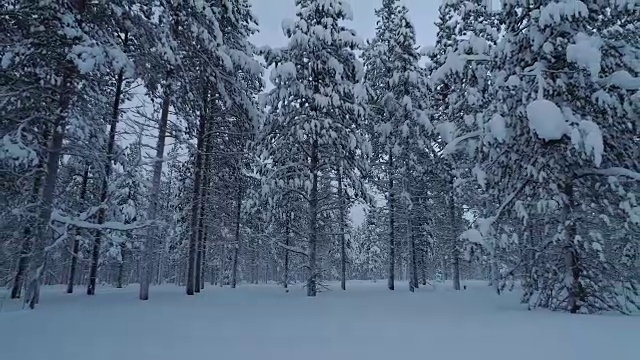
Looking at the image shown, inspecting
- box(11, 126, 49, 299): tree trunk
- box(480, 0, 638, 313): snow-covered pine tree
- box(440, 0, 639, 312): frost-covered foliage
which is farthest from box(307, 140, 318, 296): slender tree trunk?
box(11, 126, 49, 299): tree trunk

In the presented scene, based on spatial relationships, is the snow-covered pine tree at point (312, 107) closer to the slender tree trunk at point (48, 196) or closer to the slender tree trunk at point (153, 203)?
the slender tree trunk at point (153, 203)

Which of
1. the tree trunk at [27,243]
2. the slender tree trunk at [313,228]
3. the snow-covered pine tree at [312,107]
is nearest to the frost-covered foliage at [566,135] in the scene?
the snow-covered pine tree at [312,107]

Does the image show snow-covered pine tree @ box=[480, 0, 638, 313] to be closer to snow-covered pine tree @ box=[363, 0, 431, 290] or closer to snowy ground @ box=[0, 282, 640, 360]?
snowy ground @ box=[0, 282, 640, 360]

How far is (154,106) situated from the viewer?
12.8 meters

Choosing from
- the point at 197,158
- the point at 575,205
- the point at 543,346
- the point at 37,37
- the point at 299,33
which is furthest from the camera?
the point at 197,158

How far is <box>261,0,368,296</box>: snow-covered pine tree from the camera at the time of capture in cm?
1398

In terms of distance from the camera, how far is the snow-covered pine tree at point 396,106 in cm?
2012

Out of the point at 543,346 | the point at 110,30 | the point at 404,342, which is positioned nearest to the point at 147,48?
the point at 110,30

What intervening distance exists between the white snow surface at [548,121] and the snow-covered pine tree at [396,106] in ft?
39.1

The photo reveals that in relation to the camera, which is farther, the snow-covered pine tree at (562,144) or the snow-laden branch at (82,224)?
the snow-laden branch at (82,224)

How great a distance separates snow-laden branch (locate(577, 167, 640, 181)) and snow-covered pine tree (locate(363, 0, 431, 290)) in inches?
437

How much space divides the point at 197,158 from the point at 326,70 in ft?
22.8

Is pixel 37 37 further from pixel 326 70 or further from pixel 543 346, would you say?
pixel 543 346

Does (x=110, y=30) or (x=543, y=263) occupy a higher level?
(x=110, y=30)
